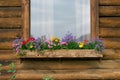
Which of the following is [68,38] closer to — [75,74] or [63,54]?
[63,54]

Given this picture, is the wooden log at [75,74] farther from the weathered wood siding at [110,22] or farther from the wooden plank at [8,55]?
the weathered wood siding at [110,22]

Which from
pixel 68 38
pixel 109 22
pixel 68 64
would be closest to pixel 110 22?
pixel 109 22

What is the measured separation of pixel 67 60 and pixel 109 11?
1.11 m

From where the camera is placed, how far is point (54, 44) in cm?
540

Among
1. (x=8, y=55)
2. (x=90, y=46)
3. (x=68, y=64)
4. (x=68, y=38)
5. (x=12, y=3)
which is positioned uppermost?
(x=12, y=3)

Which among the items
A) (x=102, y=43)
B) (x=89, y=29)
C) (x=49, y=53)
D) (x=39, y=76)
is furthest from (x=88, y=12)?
(x=39, y=76)

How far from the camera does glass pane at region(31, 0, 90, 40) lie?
18.8ft

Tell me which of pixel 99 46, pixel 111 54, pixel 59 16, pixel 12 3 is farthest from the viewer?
pixel 59 16

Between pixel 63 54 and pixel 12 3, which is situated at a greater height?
pixel 12 3

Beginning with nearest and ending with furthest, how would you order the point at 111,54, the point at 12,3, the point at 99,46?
the point at 99,46, the point at 111,54, the point at 12,3

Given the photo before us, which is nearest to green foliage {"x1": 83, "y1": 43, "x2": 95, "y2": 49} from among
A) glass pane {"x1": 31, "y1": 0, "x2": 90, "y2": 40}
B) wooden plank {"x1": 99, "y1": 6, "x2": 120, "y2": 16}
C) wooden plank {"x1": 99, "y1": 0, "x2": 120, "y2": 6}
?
glass pane {"x1": 31, "y1": 0, "x2": 90, "y2": 40}

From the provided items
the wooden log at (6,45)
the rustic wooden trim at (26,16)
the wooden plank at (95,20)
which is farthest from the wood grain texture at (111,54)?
the wooden log at (6,45)

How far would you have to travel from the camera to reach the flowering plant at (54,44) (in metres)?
5.33

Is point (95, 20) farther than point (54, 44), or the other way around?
point (95, 20)
